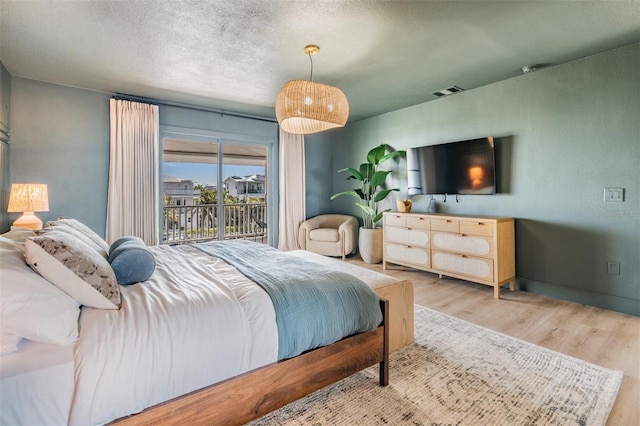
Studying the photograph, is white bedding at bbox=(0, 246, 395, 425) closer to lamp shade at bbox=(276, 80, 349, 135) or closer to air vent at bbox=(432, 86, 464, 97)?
lamp shade at bbox=(276, 80, 349, 135)

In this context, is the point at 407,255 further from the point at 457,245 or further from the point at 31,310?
the point at 31,310

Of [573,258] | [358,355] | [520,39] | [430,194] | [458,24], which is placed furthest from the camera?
[430,194]

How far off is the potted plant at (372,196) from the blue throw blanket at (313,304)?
2.93m

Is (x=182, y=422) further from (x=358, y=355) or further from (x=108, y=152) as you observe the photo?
(x=108, y=152)

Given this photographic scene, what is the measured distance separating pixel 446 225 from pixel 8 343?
3.77m

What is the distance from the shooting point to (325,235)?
17.1 ft

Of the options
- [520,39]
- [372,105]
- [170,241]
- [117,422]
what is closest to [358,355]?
[117,422]

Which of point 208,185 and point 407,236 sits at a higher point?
point 208,185

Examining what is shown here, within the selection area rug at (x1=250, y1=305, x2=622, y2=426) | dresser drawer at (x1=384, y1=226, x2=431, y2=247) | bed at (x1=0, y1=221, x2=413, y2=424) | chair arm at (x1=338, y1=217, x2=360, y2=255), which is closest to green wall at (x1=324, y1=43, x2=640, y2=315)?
dresser drawer at (x1=384, y1=226, x2=431, y2=247)

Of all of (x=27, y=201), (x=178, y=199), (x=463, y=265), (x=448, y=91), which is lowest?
(x=463, y=265)

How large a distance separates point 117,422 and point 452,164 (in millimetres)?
4144

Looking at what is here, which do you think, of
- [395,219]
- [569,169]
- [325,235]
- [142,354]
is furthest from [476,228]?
[142,354]

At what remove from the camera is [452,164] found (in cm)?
406

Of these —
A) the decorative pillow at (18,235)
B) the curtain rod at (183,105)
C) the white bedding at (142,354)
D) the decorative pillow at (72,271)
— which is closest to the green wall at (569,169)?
the curtain rod at (183,105)
